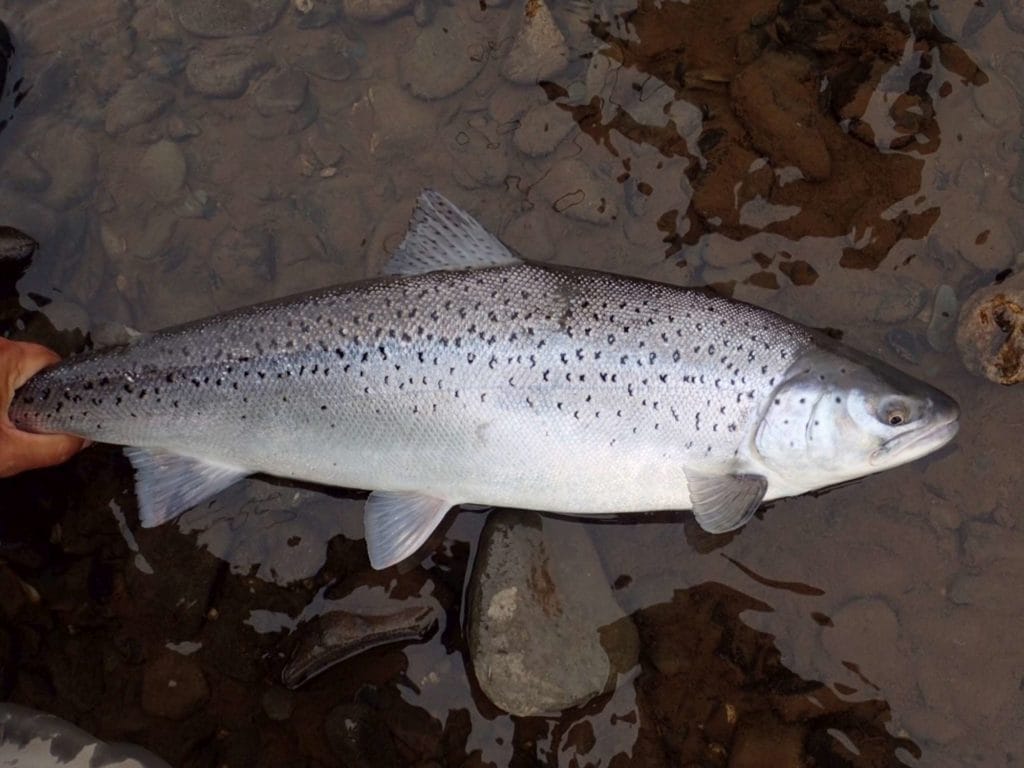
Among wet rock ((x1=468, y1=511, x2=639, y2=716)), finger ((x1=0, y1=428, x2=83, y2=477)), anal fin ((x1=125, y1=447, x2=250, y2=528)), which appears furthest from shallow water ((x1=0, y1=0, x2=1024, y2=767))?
finger ((x1=0, y1=428, x2=83, y2=477))

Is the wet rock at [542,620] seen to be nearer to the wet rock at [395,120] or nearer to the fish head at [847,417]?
the fish head at [847,417]

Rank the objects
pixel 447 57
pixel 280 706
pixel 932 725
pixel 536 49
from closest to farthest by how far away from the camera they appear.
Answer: pixel 932 725, pixel 280 706, pixel 536 49, pixel 447 57

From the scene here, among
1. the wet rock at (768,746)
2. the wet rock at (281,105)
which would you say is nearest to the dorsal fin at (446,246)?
the wet rock at (281,105)

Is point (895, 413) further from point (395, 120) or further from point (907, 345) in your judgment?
point (395, 120)

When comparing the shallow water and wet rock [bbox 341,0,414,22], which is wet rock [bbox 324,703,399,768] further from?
wet rock [bbox 341,0,414,22]

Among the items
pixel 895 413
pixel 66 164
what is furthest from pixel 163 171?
pixel 895 413
